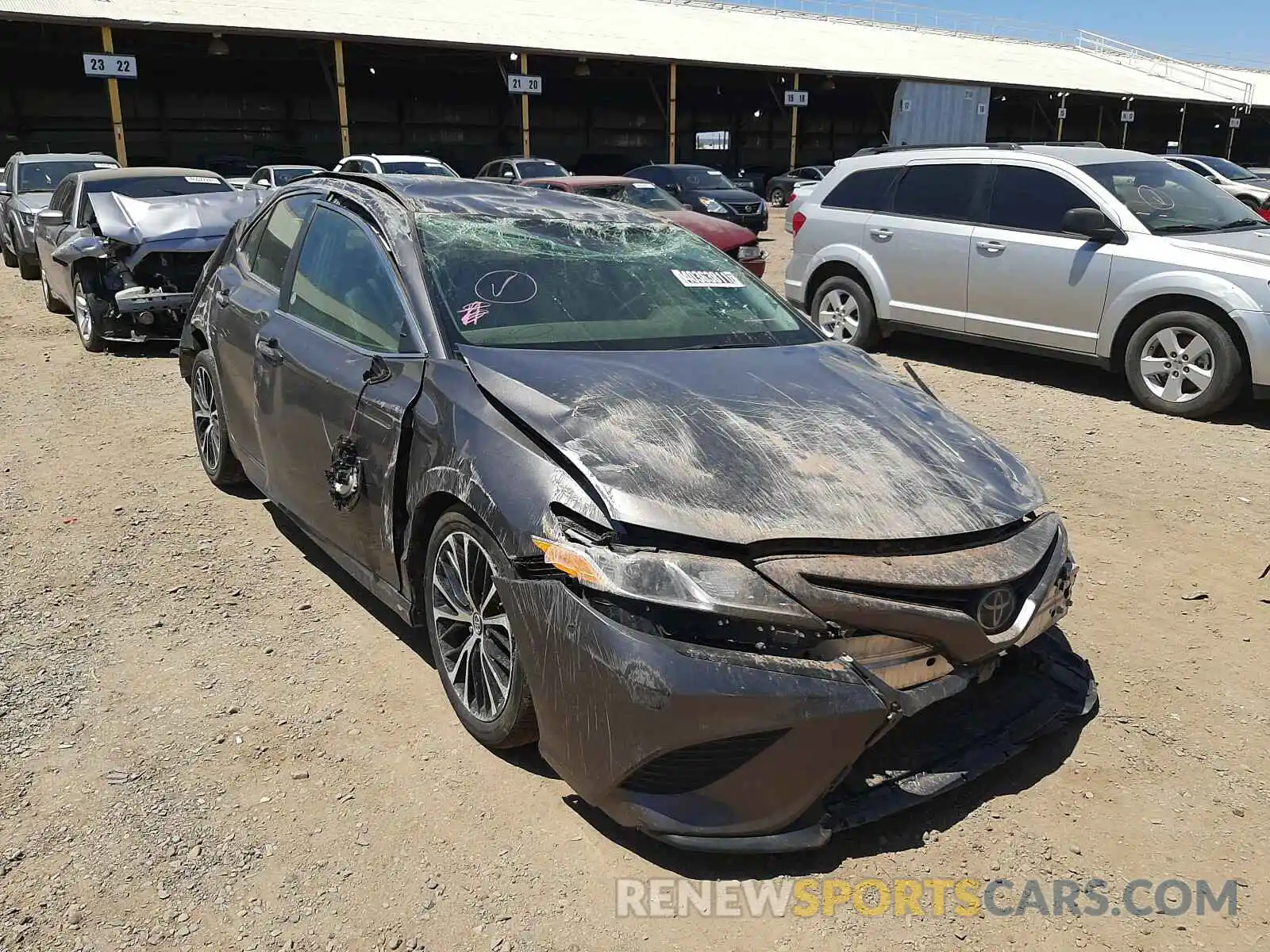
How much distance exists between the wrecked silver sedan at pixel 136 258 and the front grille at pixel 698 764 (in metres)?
8.05

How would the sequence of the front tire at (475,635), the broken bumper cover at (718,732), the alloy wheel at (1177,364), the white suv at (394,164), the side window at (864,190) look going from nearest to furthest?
the broken bumper cover at (718,732) < the front tire at (475,635) < the alloy wheel at (1177,364) < the side window at (864,190) < the white suv at (394,164)

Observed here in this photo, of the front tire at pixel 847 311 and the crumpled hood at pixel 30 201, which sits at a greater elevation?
the crumpled hood at pixel 30 201

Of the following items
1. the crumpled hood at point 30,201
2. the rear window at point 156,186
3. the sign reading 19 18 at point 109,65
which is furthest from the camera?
the sign reading 19 18 at point 109,65

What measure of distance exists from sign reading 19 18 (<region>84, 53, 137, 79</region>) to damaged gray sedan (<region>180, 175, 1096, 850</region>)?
22.5 m

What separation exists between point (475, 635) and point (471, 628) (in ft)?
0.09

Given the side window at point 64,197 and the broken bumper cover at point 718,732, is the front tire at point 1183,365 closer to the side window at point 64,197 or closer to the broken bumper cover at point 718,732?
the broken bumper cover at point 718,732

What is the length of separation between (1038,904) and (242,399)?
374 centimetres

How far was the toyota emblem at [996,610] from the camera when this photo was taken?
2.64 meters

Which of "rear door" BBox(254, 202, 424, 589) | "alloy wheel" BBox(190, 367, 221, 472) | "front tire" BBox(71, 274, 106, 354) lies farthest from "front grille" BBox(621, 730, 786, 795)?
"front tire" BBox(71, 274, 106, 354)

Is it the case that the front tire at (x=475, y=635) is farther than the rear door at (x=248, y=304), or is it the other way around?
the rear door at (x=248, y=304)

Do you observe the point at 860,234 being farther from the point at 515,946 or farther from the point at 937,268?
the point at 515,946

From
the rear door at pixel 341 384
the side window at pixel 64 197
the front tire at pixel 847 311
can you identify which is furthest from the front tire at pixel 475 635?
the side window at pixel 64 197

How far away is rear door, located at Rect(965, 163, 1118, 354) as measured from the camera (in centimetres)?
745

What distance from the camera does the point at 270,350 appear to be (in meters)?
4.12
